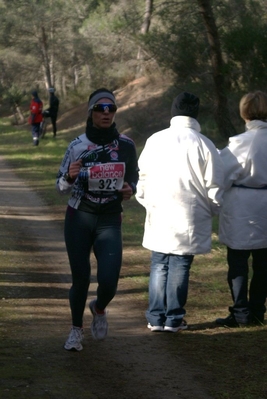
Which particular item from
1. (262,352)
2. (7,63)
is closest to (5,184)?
(262,352)

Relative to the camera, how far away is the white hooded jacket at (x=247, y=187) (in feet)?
22.9

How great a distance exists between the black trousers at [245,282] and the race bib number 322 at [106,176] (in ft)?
4.88

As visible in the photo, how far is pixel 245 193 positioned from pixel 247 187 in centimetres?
5

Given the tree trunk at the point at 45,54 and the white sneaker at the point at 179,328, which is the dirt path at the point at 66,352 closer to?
the white sneaker at the point at 179,328

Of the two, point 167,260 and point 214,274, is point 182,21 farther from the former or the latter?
point 167,260

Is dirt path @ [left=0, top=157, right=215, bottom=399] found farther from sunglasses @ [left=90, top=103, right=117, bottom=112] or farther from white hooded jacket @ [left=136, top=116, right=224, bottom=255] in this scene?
sunglasses @ [left=90, top=103, right=117, bottom=112]

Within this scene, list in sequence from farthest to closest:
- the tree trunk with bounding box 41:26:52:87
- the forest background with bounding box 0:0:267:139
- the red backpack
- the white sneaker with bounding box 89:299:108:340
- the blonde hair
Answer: the tree trunk with bounding box 41:26:52:87 < the red backpack < the forest background with bounding box 0:0:267:139 < the blonde hair < the white sneaker with bounding box 89:299:108:340

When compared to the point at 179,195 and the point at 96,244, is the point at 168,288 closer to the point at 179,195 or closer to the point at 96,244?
the point at 179,195

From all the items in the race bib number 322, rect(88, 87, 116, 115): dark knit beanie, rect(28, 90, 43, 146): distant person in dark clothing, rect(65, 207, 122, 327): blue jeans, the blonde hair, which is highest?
rect(88, 87, 116, 115): dark knit beanie

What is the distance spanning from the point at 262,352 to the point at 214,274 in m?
3.24

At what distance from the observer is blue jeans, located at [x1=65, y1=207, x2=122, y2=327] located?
20.2ft

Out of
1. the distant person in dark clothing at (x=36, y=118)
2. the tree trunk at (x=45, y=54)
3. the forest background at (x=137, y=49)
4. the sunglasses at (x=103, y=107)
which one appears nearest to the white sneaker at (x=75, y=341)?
the sunglasses at (x=103, y=107)

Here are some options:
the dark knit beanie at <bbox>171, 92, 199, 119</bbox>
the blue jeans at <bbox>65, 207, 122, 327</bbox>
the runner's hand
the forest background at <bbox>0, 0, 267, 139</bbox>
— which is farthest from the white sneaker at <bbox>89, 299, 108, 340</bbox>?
the forest background at <bbox>0, 0, 267, 139</bbox>

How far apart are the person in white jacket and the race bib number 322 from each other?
31.3 inches
